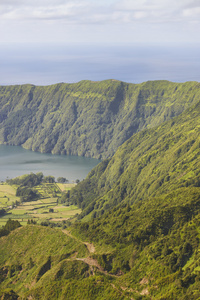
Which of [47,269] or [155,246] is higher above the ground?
[155,246]

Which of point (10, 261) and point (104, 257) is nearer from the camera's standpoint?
point (104, 257)

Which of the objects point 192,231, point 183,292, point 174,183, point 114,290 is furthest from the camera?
point 174,183

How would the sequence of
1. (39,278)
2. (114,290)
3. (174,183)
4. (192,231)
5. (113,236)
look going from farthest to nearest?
1. (174,183)
2. (113,236)
3. (39,278)
4. (192,231)
5. (114,290)

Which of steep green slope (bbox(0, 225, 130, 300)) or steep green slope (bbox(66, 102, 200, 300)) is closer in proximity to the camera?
steep green slope (bbox(66, 102, 200, 300))

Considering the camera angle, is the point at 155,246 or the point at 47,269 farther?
the point at 47,269

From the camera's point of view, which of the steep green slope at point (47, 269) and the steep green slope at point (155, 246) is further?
the steep green slope at point (47, 269)

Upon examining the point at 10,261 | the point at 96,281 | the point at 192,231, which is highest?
the point at 192,231

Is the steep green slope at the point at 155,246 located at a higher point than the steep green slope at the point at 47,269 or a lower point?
higher

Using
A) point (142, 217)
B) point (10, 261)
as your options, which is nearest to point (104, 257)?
point (142, 217)

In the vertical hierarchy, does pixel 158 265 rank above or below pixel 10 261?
above

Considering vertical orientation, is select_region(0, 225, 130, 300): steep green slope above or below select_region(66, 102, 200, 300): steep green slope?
below

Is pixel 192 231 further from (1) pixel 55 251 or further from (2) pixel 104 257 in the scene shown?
(1) pixel 55 251
